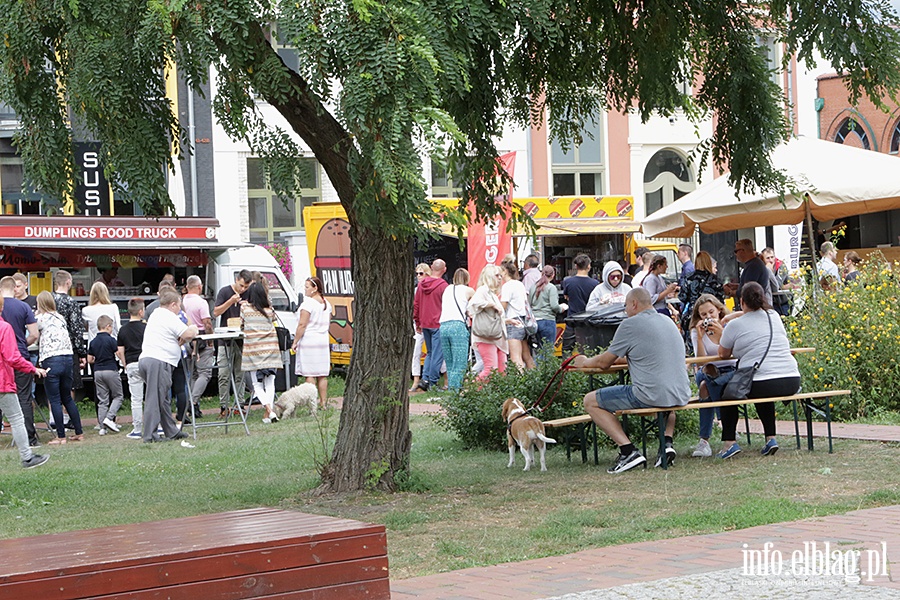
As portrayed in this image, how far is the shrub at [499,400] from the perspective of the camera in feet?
38.9

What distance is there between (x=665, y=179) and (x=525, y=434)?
26657mm

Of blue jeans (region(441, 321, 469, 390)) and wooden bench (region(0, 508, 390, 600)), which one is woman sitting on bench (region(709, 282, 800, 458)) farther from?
blue jeans (region(441, 321, 469, 390))

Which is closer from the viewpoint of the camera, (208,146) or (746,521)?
(746,521)

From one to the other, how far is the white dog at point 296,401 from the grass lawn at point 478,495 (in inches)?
127

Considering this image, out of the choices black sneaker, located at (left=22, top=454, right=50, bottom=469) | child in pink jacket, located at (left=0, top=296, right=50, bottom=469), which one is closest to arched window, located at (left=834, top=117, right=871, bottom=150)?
black sneaker, located at (left=22, top=454, right=50, bottom=469)

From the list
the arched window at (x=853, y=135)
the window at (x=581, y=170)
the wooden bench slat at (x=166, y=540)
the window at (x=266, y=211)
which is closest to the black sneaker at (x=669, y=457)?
the wooden bench slat at (x=166, y=540)

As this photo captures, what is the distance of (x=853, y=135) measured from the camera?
37.4m

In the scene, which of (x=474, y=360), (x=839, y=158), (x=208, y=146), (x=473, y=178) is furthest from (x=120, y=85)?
(x=208, y=146)

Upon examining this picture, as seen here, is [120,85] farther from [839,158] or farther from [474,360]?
[474,360]

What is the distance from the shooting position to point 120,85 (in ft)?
27.0

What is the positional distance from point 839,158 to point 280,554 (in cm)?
1121

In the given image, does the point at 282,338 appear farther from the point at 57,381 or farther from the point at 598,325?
the point at 598,325

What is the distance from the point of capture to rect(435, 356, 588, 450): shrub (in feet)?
38.9

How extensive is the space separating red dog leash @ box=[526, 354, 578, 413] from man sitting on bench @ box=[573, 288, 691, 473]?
73 centimetres
